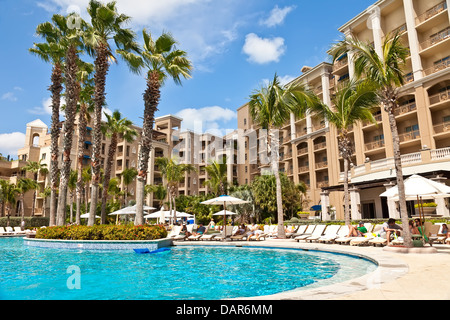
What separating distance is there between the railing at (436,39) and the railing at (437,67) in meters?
2.10

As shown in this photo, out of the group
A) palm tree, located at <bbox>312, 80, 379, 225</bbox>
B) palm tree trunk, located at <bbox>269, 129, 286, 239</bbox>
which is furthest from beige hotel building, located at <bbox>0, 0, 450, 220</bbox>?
A: palm tree trunk, located at <bbox>269, 129, 286, 239</bbox>

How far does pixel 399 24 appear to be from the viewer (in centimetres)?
3388

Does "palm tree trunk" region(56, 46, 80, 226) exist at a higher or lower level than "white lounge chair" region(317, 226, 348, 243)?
higher

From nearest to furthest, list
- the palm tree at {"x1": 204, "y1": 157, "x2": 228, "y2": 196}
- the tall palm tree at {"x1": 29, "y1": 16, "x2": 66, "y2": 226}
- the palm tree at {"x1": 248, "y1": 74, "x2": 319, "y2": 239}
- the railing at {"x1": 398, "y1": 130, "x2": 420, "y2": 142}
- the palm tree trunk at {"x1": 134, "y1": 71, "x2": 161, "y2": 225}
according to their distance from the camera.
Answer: the palm tree trunk at {"x1": 134, "y1": 71, "x2": 161, "y2": 225} → the palm tree at {"x1": 248, "y1": 74, "x2": 319, "y2": 239} → the tall palm tree at {"x1": 29, "y1": 16, "x2": 66, "y2": 226} → the railing at {"x1": 398, "y1": 130, "x2": 420, "y2": 142} → the palm tree at {"x1": 204, "y1": 157, "x2": 228, "y2": 196}

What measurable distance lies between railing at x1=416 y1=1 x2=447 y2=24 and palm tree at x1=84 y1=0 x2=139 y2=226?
28.8m

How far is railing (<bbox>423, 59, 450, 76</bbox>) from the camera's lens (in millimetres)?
29439

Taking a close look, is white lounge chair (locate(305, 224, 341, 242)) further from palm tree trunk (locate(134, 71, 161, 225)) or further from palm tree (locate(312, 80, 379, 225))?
palm tree trunk (locate(134, 71, 161, 225))

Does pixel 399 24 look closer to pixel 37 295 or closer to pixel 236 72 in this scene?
pixel 236 72

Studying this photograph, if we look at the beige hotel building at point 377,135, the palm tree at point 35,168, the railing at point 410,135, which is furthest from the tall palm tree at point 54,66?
the railing at point 410,135

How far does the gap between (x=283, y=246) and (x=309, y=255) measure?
A: 239 centimetres

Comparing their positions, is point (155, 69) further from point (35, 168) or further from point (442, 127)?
point (35, 168)

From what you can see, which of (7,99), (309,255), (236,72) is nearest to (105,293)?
(309,255)

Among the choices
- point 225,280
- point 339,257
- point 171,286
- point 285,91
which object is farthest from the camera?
point 285,91

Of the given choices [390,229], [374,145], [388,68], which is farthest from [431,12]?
[390,229]
